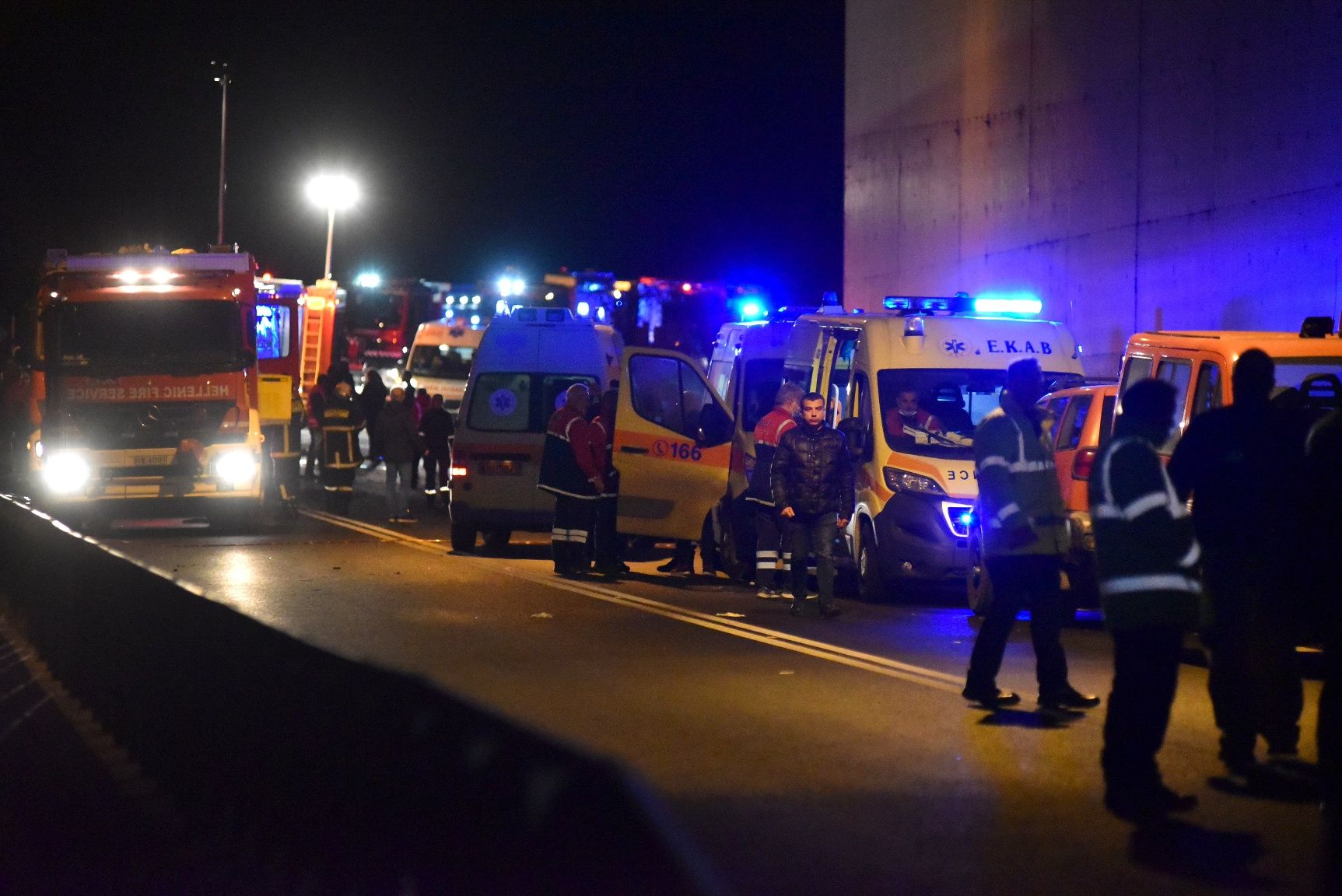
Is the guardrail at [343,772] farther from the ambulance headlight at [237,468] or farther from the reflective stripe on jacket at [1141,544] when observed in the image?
the ambulance headlight at [237,468]

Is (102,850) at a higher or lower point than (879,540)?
lower

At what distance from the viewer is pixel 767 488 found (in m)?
14.4

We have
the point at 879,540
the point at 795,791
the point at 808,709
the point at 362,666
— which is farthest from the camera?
the point at 879,540

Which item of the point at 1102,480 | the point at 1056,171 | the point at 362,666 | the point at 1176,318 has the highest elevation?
the point at 1056,171

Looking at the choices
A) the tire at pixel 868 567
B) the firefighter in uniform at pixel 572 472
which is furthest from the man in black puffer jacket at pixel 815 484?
the firefighter in uniform at pixel 572 472

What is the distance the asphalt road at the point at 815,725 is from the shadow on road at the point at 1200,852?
0.04ft

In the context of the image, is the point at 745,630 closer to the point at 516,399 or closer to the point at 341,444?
the point at 516,399

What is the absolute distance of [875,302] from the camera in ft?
96.9

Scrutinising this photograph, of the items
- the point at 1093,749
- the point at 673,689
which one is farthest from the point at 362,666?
the point at 673,689

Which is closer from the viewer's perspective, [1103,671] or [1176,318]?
[1103,671]

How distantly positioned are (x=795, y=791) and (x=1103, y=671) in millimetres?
3950

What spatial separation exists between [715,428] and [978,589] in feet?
11.1

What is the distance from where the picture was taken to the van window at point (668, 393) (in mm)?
16406

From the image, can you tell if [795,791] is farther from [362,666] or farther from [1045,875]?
[362,666]
